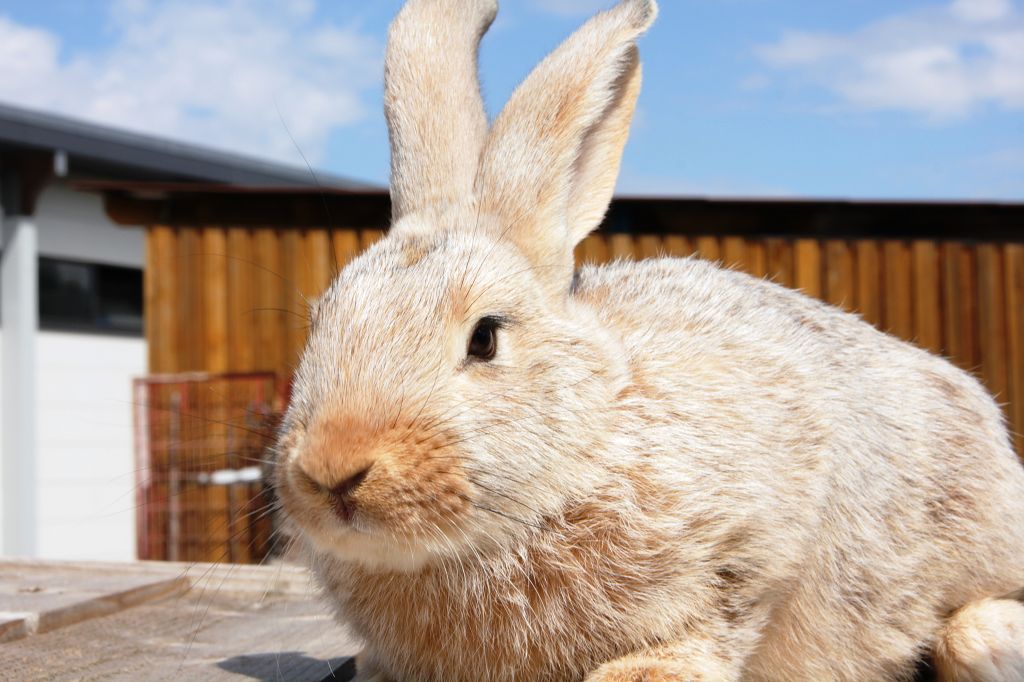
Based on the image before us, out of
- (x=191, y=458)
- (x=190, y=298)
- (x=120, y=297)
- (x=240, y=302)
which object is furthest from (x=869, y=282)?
(x=120, y=297)

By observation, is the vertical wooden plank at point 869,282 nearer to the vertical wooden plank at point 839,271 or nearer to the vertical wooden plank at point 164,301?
the vertical wooden plank at point 839,271

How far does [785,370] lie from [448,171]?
0.97 metres

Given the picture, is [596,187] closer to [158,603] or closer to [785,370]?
[785,370]

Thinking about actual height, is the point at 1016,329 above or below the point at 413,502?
above

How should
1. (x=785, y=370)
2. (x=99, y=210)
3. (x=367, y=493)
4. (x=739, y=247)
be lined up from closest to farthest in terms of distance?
(x=367, y=493) < (x=785, y=370) < (x=739, y=247) < (x=99, y=210)

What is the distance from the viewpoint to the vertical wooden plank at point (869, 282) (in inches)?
401

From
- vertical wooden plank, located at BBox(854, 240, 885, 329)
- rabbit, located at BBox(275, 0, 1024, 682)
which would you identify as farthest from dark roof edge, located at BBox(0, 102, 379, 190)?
rabbit, located at BBox(275, 0, 1024, 682)

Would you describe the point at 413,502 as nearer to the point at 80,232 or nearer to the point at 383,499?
the point at 383,499

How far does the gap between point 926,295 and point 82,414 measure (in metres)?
10.3

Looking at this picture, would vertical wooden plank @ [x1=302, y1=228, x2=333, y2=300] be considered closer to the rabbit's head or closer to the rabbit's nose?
the rabbit's head

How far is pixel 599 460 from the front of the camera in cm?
204

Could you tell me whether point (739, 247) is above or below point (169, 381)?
above

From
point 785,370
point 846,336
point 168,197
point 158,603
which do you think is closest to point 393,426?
point 785,370

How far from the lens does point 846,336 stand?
104 inches
